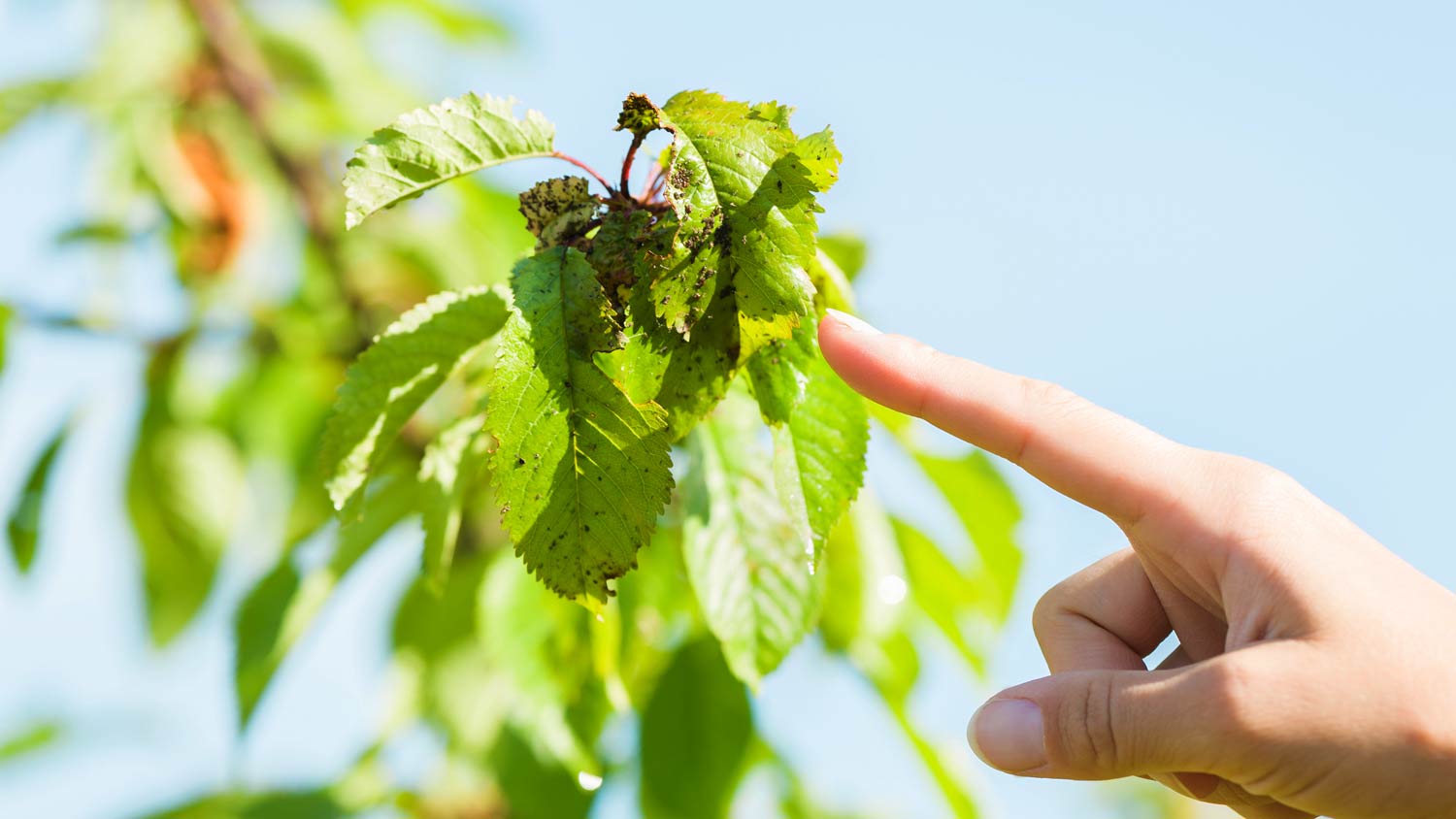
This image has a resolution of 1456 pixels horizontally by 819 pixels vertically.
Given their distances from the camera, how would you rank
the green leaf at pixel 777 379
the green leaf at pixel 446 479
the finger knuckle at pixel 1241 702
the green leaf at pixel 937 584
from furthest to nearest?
the green leaf at pixel 937 584 → the green leaf at pixel 446 479 → the green leaf at pixel 777 379 → the finger knuckle at pixel 1241 702

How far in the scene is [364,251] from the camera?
199cm

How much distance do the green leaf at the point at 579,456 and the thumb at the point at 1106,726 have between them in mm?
324

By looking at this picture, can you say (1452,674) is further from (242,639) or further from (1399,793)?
(242,639)

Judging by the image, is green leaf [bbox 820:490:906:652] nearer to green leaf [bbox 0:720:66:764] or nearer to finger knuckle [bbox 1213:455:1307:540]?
finger knuckle [bbox 1213:455:1307:540]

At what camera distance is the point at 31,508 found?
1.76 metres

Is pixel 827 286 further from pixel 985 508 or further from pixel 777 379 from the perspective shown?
pixel 985 508

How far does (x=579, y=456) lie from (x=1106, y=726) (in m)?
0.43

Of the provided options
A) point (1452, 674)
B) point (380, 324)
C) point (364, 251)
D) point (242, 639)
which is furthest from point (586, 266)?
point (364, 251)

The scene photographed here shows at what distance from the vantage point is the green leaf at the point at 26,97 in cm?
191

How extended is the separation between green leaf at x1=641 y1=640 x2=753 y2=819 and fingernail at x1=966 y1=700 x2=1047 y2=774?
0.48 metres

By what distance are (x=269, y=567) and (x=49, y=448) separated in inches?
26.3

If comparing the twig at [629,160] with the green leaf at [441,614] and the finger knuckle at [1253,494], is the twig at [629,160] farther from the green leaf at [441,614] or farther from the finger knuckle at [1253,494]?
the green leaf at [441,614]

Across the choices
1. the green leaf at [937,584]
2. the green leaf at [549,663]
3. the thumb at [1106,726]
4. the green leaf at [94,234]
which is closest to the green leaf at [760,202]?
the thumb at [1106,726]

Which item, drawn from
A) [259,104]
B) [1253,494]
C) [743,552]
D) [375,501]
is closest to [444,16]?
[259,104]
